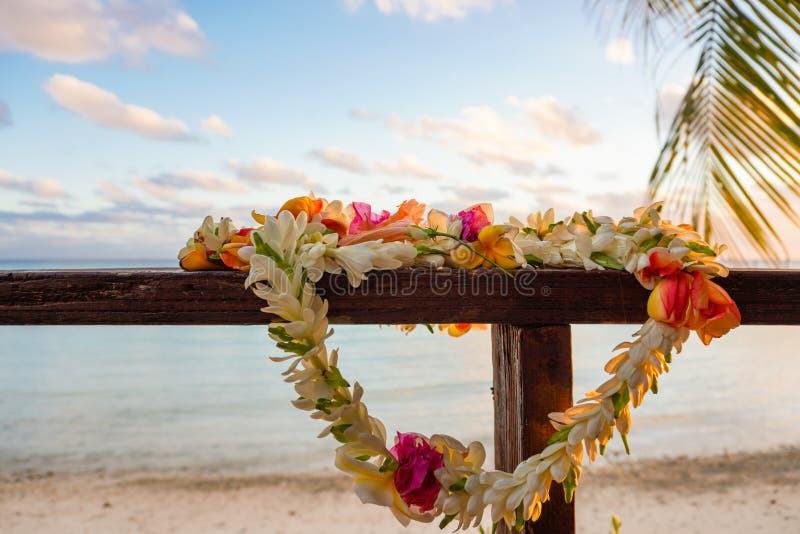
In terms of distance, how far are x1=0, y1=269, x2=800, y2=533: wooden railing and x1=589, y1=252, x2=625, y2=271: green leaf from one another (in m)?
0.02

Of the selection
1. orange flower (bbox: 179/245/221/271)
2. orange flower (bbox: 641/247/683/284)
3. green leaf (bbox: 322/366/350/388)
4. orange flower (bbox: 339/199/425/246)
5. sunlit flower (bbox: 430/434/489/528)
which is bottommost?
sunlit flower (bbox: 430/434/489/528)

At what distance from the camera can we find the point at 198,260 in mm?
872

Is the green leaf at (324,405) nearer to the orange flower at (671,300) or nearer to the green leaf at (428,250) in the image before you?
the green leaf at (428,250)

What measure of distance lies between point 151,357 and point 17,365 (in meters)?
2.26

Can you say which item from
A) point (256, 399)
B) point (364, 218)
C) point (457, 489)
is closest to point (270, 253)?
point (364, 218)

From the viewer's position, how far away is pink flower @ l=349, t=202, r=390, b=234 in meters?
0.90

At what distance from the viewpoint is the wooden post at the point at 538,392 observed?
0.87 meters

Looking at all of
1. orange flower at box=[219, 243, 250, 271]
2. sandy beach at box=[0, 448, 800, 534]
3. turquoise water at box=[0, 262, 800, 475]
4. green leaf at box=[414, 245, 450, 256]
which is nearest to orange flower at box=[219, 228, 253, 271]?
orange flower at box=[219, 243, 250, 271]

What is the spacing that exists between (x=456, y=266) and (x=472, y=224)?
0.22 ft

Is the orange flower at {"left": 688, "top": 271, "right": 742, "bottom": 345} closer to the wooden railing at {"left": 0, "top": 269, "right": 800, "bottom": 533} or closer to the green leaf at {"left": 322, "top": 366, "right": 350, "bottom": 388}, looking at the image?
the wooden railing at {"left": 0, "top": 269, "right": 800, "bottom": 533}

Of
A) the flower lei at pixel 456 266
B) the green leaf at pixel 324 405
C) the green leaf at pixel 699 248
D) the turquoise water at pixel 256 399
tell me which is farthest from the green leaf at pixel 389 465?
the turquoise water at pixel 256 399

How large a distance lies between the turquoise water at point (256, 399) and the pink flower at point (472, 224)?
456 centimetres

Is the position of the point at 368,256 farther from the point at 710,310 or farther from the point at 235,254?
the point at 710,310

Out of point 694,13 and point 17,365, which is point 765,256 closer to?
point 694,13
